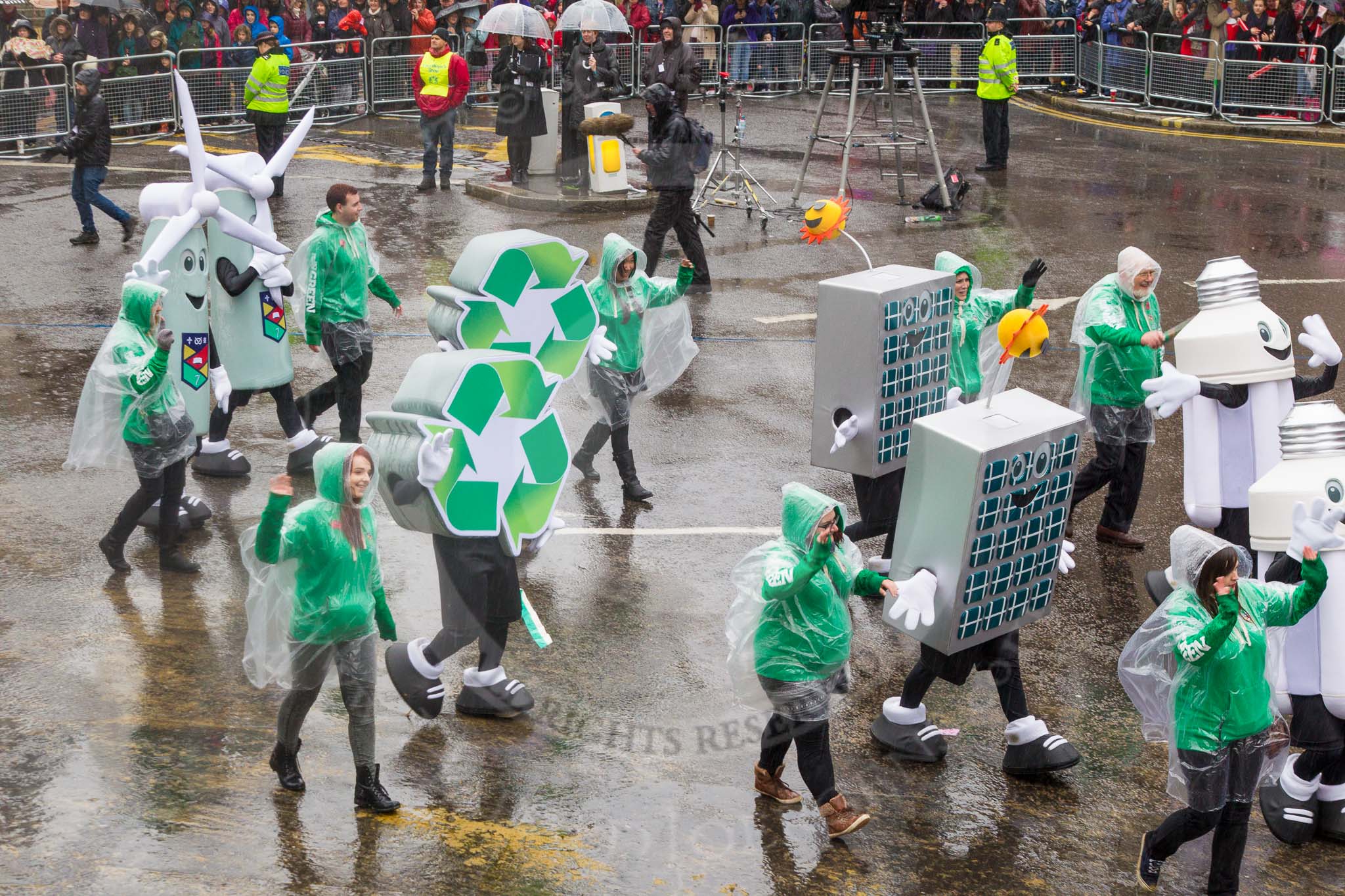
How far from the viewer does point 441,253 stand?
571 inches

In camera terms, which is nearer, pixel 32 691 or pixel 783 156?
pixel 32 691

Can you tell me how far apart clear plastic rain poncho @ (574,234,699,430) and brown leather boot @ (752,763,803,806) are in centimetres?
337

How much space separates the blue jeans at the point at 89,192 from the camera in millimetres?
14305

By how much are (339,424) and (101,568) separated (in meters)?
2.28

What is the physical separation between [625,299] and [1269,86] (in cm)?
1575

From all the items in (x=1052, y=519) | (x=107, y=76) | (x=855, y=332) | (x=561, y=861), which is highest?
(x=107, y=76)

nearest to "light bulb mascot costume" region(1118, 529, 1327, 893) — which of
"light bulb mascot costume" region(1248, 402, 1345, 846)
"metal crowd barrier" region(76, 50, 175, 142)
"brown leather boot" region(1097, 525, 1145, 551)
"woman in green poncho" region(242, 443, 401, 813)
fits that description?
"light bulb mascot costume" region(1248, 402, 1345, 846)

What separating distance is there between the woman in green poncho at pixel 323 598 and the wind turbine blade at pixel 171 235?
10.5 ft

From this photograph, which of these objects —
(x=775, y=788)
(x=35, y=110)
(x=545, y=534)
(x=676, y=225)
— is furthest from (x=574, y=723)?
(x=35, y=110)

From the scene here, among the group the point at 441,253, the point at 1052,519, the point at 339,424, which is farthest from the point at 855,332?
the point at 441,253

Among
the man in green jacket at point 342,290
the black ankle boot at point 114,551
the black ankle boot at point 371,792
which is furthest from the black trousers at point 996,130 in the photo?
the black ankle boot at point 371,792

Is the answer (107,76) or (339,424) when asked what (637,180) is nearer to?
(107,76)

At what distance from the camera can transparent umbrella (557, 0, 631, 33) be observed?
17047 mm

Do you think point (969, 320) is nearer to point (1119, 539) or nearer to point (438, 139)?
point (1119, 539)
